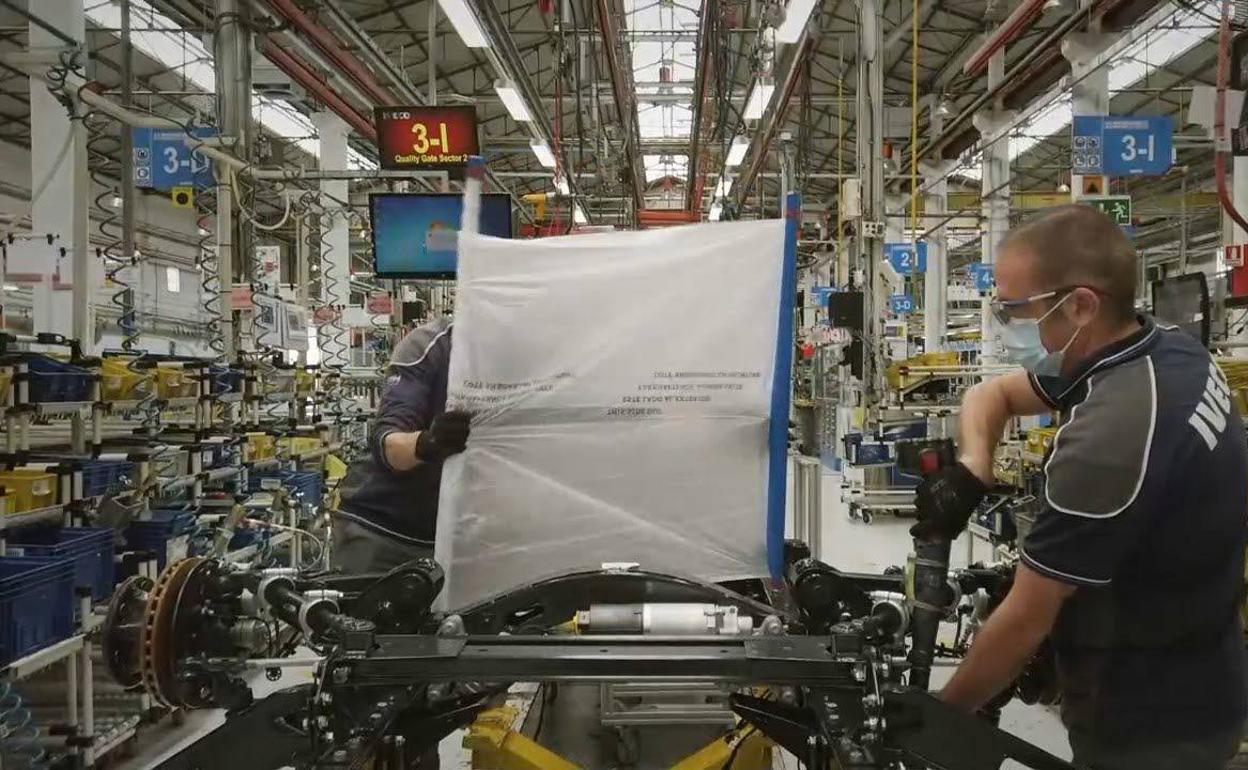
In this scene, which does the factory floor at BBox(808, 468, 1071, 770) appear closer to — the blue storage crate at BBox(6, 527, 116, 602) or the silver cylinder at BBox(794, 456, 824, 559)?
the silver cylinder at BBox(794, 456, 824, 559)

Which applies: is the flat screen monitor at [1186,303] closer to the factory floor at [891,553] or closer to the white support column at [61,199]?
the factory floor at [891,553]

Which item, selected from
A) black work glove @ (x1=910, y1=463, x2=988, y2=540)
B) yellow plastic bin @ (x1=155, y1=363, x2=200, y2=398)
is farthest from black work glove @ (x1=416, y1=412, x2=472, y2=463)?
yellow plastic bin @ (x1=155, y1=363, x2=200, y2=398)

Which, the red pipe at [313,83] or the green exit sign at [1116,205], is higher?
the red pipe at [313,83]

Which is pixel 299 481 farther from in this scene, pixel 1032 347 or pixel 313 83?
pixel 1032 347

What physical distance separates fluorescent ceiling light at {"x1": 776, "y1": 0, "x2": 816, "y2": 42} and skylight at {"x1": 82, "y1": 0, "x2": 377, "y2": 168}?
472 cm

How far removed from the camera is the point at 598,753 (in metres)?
2.94

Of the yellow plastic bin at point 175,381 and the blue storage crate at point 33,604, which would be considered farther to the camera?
the yellow plastic bin at point 175,381

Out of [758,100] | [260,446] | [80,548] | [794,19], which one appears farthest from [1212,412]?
[758,100]

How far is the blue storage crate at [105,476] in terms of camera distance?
3266 millimetres

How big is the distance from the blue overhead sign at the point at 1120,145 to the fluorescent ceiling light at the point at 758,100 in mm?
2277

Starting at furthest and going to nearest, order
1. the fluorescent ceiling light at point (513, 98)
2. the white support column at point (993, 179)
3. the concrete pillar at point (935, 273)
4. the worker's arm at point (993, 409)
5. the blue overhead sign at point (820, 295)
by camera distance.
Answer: the blue overhead sign at point (820, 295) → the concrete pillar at point (935, 273) → the white support column at point (993, 179) → the fluorescent ceiling light at point (513, 98) → the worker's arm at point (993, 409)

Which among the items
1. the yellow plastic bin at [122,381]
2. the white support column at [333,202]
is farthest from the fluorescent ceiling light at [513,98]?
the yellow plastic bin at [122,381]

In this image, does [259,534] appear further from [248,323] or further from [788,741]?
[788,741]

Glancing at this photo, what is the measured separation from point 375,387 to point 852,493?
5219mm
